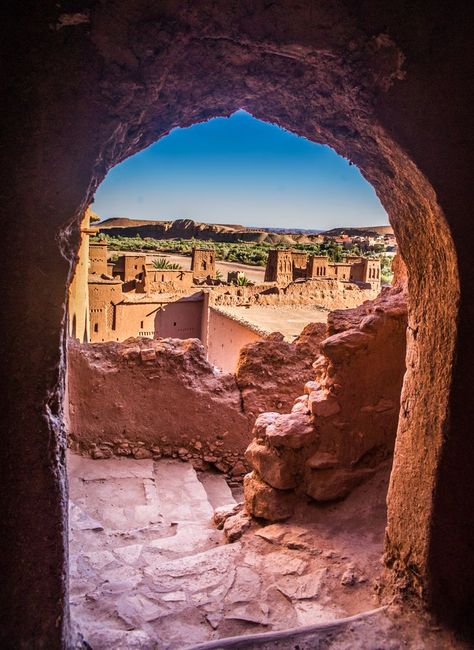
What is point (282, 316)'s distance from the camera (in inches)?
665

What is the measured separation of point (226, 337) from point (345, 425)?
34.7 ft

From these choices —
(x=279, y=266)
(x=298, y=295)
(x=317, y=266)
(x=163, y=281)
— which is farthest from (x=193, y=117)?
(x=279, y=266)

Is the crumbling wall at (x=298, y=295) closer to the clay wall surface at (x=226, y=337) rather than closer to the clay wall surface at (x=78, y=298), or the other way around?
the clay wall surface at (x=226, y=337)

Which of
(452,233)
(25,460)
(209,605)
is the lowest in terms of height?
(209,605)

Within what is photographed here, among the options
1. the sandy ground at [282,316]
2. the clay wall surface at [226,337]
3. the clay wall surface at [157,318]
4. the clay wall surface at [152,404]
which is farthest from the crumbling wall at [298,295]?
the clay wall surface at [152,404]

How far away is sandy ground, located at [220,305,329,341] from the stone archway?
10.4m

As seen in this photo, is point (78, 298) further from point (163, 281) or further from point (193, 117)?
point (163, 281)

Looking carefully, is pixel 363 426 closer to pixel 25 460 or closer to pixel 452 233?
pixel 452 233

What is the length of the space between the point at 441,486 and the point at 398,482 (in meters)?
0.42

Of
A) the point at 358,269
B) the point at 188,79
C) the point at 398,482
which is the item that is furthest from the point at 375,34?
the point at 358,269

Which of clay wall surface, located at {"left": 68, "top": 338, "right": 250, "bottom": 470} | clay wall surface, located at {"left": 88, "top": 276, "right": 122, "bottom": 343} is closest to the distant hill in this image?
clay wall surface, located at {"left": 88, "top": 276, "right": 122, "bottom": 343}

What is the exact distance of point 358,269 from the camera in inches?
1154

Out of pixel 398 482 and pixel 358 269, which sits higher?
pixel 358 269

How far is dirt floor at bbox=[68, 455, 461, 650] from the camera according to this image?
2818mm
